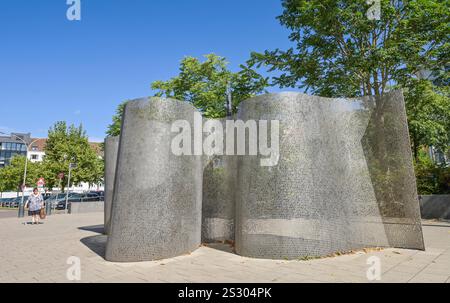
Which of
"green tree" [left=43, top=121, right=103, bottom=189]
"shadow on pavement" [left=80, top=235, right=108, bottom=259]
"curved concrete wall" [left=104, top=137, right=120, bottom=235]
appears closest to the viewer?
"shadow on pavement" [left=80, top=235, right=108, bottom=259]

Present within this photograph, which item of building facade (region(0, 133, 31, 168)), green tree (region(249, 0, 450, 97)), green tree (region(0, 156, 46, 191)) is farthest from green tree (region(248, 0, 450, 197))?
building facade (region(0, 133, 31, 168))

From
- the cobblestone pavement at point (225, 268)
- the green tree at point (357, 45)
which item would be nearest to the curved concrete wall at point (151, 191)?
the cobblestone pavement at point (225, 268)

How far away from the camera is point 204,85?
2208cm

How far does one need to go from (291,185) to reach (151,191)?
3.00m

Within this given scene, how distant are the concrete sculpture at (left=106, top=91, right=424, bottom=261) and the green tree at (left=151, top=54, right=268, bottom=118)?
1054 centimetres

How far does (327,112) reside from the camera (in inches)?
305

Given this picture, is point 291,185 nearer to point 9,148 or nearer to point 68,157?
point 68,157

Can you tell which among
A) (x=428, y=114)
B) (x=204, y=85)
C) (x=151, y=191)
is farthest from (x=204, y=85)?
(x=151, y=191)

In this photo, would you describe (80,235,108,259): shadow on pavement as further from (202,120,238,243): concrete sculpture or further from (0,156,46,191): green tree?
(0,156,46,191): green tree

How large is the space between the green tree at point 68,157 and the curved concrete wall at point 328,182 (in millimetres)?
38075

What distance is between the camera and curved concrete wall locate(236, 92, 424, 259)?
6668 mm

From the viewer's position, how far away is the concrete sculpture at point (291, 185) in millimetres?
6672

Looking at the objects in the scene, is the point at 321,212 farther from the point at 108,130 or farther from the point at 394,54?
the point at 108,130
